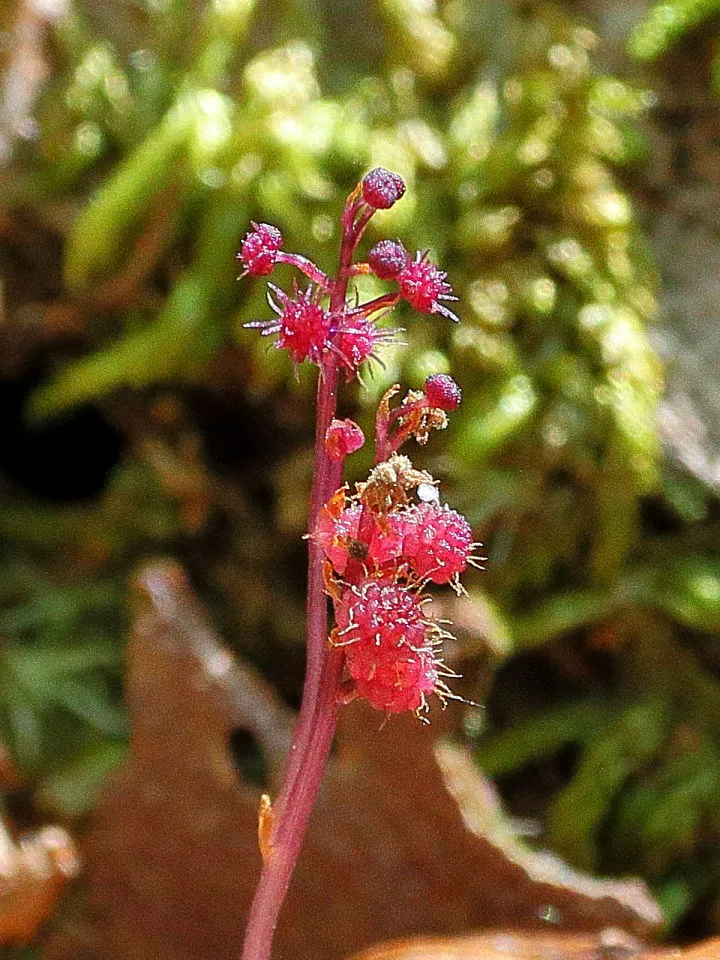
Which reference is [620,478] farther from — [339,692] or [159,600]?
[339,692]

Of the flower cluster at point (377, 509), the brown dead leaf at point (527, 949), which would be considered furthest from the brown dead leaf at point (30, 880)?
the flower cluster at point (377, 509)

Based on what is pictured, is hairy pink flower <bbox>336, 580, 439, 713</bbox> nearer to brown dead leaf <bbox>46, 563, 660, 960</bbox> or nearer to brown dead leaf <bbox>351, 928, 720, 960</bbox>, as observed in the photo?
brown dead leaf <bbox>351, 928, 720, 960</bbox>

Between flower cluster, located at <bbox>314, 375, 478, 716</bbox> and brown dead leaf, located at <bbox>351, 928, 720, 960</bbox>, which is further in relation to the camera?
brown dead leaf, located at <bbox>351, 928, 720, 960</bbox>

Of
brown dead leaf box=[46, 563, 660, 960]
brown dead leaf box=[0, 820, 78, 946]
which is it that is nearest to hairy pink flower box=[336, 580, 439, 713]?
brown dead leaf box=[46, 563, 660, 960]

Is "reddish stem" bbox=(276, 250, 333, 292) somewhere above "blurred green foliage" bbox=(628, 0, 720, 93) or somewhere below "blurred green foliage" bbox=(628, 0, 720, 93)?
below

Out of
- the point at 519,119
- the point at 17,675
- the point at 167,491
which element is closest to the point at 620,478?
the point at 519,119

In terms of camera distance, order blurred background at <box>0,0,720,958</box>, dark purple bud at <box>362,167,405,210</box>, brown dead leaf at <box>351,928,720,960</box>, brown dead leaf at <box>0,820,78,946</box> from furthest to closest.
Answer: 1. blurred background at <box>0,0,720,958</box>
2. brown dead leaf at <box>0,820,78,946</box>
3. brown dead leaf at <box>351,928,720,960</box>
4. dark purple bud at <box>362,167,405,210</box>
